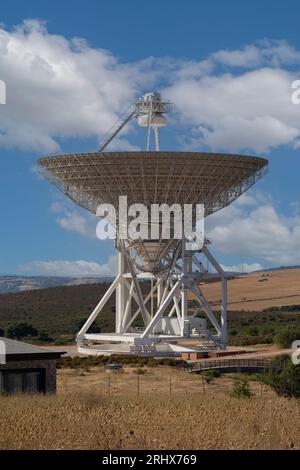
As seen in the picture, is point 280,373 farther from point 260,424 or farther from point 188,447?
point 188,447

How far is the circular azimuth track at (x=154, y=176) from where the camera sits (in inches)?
2291

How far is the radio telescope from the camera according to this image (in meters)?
58.7

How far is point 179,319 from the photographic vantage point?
212ft

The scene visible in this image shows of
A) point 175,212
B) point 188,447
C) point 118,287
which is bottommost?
point 188,447

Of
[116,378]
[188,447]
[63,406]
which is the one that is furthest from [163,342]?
[188,447]

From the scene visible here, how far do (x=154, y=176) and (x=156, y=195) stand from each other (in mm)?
1884

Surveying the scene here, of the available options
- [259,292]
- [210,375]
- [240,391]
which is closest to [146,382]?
[210,375]

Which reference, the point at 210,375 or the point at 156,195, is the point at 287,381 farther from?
the point at 156,195

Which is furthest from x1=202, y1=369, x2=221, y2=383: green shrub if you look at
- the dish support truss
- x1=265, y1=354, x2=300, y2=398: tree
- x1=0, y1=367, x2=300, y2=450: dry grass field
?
x1=0, y1=367, x2=300, y2=450: dry grass field

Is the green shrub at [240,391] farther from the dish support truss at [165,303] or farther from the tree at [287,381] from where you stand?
the dish support truss at [165,303]

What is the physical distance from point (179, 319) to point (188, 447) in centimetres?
4754

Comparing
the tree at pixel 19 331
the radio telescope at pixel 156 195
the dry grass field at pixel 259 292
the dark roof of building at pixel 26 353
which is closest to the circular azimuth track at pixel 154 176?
the radio telescope at pixel 156 195

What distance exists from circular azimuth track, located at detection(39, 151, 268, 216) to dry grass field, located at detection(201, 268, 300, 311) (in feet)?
282

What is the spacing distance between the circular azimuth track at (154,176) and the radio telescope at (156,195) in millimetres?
62
